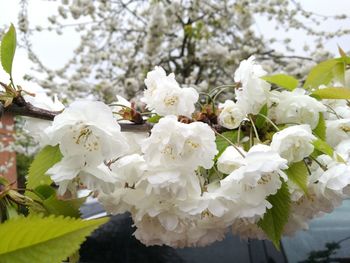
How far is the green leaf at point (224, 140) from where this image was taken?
87 cm

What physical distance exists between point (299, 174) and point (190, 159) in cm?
20

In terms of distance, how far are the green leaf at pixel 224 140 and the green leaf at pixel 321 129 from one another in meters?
0.16

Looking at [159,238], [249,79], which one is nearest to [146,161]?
[159,238]

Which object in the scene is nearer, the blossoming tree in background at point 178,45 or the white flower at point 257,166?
the white flower at point 257,166

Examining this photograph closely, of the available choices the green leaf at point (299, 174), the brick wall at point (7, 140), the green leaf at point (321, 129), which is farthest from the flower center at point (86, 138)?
the green leaf at point (321, 129)

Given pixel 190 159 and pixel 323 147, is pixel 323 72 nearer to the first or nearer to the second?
pixel 323 147

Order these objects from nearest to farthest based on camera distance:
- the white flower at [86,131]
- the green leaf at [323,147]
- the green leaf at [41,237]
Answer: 1. the green leaf at [41,237]
2. the white flower at [86,131]
3. the green leaf at [323,147]

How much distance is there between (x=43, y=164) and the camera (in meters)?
0.77

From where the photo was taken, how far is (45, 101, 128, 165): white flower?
0.72 m

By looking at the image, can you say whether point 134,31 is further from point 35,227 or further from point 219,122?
point 35,227

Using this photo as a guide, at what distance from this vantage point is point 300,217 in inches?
36.4

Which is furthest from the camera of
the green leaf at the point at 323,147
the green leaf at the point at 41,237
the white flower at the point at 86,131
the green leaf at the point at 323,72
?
the green leaf at the point at 323,72

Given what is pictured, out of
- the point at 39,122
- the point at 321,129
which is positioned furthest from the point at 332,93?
the point at 39,122

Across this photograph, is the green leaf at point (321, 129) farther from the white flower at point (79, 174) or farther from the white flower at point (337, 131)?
the white flower at point (79, 174)
